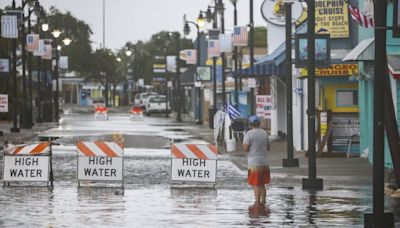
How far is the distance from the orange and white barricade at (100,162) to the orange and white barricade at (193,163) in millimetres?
1137

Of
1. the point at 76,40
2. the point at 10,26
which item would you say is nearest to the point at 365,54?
the point at 10,26

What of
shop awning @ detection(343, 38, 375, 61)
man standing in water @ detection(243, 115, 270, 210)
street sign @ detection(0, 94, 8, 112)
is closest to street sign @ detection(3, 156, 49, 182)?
man standing in water @ detection(243, 115, 270, 210)

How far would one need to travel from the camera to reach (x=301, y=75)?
108ft

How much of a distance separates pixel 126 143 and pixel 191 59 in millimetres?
31812

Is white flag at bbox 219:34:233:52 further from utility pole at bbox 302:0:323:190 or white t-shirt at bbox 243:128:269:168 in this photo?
white t-shirt at bbox 243:128:269:168

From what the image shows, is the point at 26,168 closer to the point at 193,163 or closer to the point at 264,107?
the point at 193,163

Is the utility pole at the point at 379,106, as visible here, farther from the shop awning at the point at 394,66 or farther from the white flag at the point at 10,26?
the white flag at the point at 10,26

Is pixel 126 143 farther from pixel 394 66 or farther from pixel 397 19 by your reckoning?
pixel 397 19

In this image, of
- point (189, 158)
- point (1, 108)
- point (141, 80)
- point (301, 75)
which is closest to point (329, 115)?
point (301, 75)

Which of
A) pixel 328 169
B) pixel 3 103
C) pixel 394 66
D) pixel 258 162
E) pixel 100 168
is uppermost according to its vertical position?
pixel 394 66

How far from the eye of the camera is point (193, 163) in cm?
2239

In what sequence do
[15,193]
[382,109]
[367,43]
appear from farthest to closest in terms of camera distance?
1. [367,43]
2. [15,193]
3. [382,109]

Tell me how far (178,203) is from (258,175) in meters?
1.49

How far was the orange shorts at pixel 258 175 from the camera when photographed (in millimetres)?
18661
